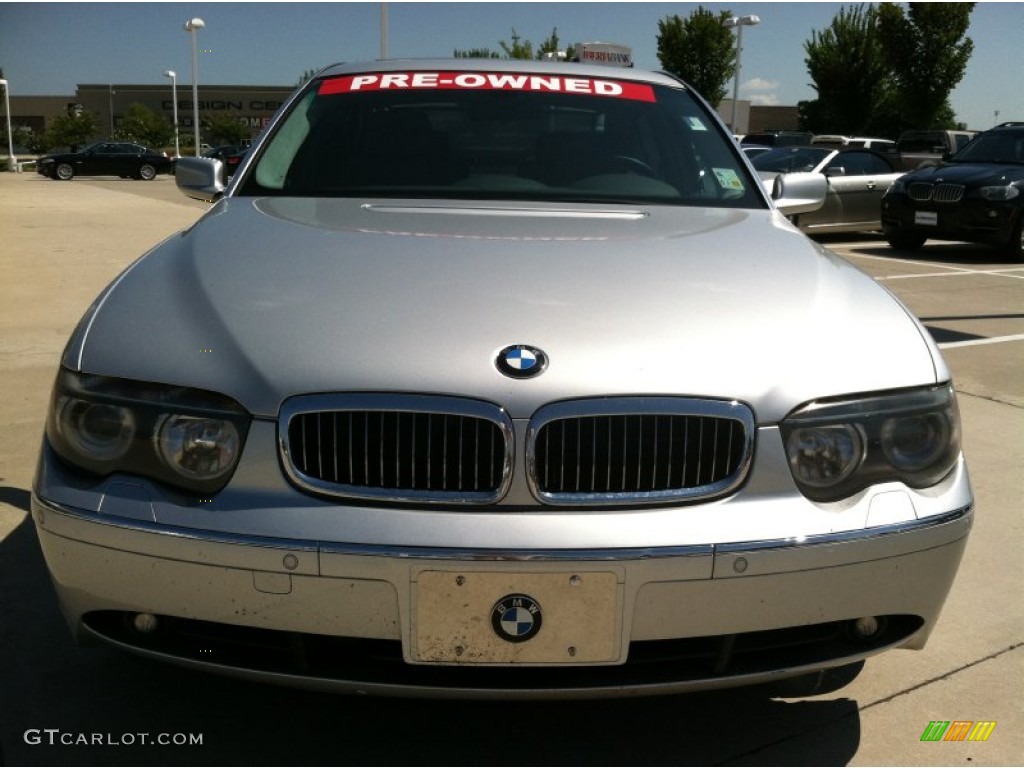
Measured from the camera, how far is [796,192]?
3.81 meters

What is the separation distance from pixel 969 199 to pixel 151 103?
116495mm

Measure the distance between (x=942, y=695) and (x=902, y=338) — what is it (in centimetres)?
A: 95

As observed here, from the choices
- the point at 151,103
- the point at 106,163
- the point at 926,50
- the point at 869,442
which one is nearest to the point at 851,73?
the point at 926,50

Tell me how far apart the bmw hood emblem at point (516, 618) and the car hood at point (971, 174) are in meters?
11.4

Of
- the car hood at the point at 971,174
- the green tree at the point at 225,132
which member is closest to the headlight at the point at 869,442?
the car hood at the point at 971,174

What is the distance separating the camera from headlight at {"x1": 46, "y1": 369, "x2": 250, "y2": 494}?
198 centimetres

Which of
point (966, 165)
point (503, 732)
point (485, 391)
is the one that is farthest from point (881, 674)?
point (966, 165)

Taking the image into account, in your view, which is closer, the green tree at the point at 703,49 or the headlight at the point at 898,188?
the headlight at the point at 898,188

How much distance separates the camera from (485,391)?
1938mm

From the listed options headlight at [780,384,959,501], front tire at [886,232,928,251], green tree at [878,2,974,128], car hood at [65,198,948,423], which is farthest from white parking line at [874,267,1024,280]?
green tree at [878,2,974,128]

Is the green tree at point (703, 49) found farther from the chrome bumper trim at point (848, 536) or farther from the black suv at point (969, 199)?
the chrome bumper trim at point (848, 536)

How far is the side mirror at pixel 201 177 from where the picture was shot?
373 cm

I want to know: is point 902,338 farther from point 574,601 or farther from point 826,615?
point 574,601

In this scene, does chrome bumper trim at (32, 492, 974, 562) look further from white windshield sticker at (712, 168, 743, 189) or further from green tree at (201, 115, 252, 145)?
green tree at (201, 115, 252, 145)
